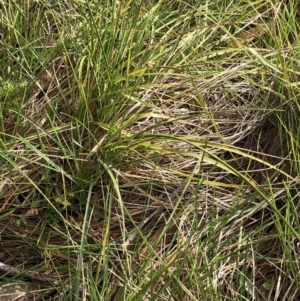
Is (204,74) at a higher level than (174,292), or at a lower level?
higher

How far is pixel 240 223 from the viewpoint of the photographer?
63.1 inches

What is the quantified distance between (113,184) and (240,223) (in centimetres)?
34

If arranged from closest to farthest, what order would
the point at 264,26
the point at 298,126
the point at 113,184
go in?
the point at 113,184, the point at 298,126, the point at 264,26

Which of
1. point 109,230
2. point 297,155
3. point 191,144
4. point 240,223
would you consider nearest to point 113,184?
point 109,230

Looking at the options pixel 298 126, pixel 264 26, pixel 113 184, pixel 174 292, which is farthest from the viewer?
pixel 264 26

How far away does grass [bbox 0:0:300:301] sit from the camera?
1530 millimetres

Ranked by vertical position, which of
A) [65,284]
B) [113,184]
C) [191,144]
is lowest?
[65,284]

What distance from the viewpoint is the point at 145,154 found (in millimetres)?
1655

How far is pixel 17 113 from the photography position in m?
1.63

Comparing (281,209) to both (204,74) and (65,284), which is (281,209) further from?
(65,284)

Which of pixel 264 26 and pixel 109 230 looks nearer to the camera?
pixel 109 230

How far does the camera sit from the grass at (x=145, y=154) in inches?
60.2

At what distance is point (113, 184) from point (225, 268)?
1.14 ft

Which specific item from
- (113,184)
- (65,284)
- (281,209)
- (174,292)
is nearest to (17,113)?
(113,184)
